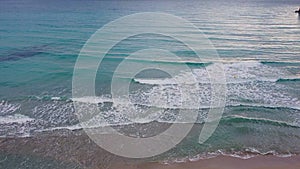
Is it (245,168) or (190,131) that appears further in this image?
(190,131)

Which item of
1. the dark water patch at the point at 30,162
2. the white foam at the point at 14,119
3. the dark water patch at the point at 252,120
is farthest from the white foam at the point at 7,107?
the dark water patch at the point at 252,120

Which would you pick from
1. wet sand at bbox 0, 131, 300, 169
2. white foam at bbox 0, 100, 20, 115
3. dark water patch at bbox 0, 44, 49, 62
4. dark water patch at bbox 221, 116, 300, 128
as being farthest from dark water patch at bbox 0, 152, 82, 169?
dark water patch at bbox 0, 44, 49, 62

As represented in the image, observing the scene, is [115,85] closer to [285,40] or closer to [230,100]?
[230,100]

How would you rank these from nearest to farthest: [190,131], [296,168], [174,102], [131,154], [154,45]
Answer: [296,168] → [131,154] → [190,131] → [174,102] → [154,45]

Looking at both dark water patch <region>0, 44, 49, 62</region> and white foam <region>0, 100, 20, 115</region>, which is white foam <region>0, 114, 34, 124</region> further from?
dark water patch <region>0, 44, 49, 62</region>

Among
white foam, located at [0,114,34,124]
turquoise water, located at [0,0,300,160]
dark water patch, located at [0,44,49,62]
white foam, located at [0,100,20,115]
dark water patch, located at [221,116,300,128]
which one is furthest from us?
dark water patch, located at [0,44,49,62]

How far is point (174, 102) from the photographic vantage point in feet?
38.5

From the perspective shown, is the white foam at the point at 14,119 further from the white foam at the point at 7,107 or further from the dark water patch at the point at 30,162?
the dark water patch at the point at 30,162

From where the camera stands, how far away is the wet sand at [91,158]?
292 inches

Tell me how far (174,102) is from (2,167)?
22.8ft

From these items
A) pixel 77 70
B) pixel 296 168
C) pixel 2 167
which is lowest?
pixel 2 167

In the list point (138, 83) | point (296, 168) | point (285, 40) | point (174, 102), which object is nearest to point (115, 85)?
point (138, 83)

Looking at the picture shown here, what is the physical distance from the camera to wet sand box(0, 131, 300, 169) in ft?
24.4

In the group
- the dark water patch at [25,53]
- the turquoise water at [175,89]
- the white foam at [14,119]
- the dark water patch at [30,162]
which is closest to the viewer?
the dark water patch at [30,162]
